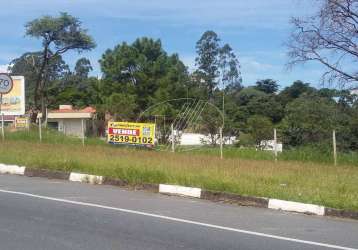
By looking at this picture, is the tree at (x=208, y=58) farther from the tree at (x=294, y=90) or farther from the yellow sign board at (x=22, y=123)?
the yellow sign board at (x=22, y=123)

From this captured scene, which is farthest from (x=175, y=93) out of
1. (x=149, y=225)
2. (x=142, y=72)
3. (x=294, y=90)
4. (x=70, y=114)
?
(x=149, y=225)

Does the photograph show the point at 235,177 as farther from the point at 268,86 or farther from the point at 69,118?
the point at 268,86

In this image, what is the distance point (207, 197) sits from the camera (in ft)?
37.7

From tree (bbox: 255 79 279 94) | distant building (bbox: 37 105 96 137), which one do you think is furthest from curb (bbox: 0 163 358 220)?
tree (bbox: 255 79 279 94)

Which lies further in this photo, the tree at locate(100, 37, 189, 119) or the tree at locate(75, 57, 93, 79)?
the tree at locate(75, 57, 93, 79)

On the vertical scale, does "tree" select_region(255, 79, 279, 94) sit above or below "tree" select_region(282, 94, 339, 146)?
above

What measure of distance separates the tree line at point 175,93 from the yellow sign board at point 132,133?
714cm

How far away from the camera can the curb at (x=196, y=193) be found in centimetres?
991

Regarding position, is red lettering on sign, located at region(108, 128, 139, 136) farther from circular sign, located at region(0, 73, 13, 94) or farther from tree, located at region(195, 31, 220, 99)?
tree, located at region(195, 31, 220, 99)

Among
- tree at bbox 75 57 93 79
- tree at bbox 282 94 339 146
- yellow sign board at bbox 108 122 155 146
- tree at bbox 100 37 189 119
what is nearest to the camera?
yellow sign board at bbox 108 122 155 146

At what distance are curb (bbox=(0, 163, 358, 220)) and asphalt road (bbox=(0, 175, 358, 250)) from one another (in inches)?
12.0

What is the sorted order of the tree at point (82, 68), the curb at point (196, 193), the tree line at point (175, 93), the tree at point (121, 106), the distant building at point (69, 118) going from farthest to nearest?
1. the tree at point (82, 68)
2. the distant building at point (69, 118)
3. the tree at point (121, 106)
4. the tree line at point (175, 93)
5. the curb at point (196, 193)

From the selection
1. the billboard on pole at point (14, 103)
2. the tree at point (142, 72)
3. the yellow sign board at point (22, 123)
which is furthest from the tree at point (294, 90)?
the billboard on pole at point (14, 103)

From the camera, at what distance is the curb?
9.91 meters
